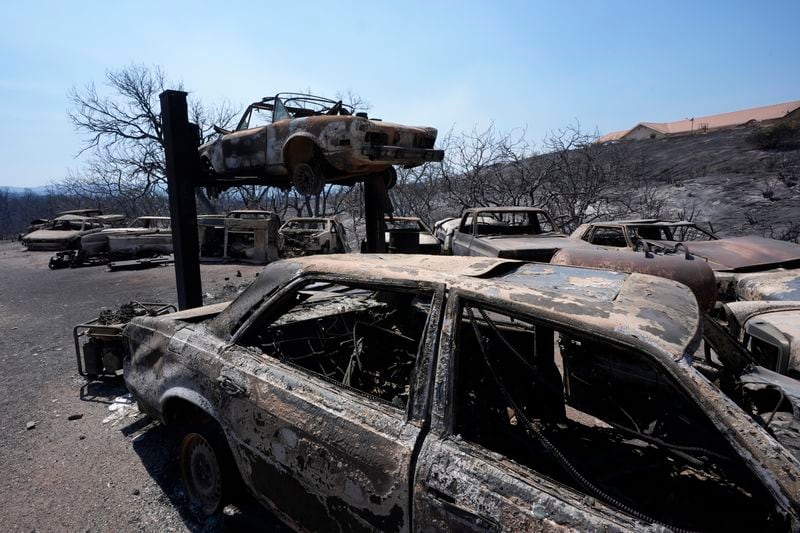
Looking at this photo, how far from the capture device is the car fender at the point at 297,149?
219 inches

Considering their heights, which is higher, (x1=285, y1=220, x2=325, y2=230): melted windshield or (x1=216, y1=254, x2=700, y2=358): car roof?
(x1=285, y1=220, x2=325, y2=230): melted windshield

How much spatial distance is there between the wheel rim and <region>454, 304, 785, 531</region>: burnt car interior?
1.47 m

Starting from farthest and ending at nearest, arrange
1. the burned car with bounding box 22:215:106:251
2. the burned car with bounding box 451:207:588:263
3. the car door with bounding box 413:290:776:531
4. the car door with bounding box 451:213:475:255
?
the burned car with bounding box 22:215:106:251
the car door with bounding box 451:213:475:255
the burned car with bounding box 451:207:588:263
the car door with bounding box 413:290:776:531

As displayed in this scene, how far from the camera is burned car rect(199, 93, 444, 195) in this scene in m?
5.39

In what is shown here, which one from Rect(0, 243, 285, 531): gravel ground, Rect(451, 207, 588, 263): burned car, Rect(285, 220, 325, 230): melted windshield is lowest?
Rect(0, 243, 285, 531): gravel ground

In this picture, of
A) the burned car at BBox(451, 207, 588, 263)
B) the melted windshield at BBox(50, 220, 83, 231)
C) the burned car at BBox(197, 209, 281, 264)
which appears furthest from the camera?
the melted windshield at BBox(50, 220, 83, 231)

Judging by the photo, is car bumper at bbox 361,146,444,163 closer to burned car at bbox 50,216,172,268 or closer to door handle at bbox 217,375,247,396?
door handle at bbox 217,375,247,396

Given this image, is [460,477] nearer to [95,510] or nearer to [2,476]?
[95,510]

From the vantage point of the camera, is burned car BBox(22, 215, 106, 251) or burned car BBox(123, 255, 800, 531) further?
burned car BBox(22, 215, 106, 251)

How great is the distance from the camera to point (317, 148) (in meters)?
5.58

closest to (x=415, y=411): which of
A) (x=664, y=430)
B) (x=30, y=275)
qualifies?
(x=664, y=430)

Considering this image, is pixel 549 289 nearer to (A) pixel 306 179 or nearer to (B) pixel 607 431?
(B) pixel 607 431

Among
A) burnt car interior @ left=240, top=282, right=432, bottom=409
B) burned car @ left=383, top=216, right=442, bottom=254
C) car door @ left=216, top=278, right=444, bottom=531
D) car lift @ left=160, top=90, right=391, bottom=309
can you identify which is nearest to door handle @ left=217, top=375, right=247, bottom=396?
car door @ left=216, top=278, right=444, bottom=531

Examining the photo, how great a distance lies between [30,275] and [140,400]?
12.9 meters
